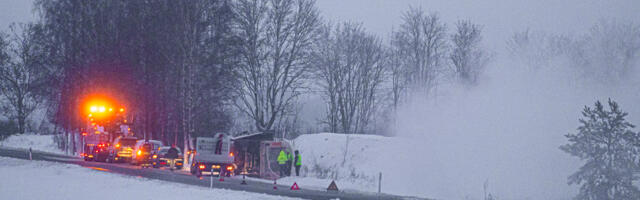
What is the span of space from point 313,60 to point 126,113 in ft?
58.7

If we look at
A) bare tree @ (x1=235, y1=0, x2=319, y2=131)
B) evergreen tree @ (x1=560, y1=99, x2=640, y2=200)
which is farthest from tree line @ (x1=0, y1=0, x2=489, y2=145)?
evergreen tree @ (x1=560, y1=99, x2=640, y2=200)

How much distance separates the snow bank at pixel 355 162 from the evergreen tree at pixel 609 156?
28.0ft

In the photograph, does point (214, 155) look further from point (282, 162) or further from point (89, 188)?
point (89, 188)

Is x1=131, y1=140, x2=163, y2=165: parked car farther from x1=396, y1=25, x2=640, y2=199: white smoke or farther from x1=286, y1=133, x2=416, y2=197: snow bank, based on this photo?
x1=396, y1=25, x2=640, y2=199: white smoke

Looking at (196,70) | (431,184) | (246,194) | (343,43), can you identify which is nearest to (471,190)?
(431,184)

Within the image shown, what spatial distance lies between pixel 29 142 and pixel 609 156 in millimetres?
63583

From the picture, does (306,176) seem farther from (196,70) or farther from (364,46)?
(364,46)

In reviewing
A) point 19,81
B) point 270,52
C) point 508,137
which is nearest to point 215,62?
Answer: point 270,52

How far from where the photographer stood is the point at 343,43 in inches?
1834

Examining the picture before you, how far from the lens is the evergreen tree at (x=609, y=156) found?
17859 mm

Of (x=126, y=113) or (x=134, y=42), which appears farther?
(x=126, y=113)

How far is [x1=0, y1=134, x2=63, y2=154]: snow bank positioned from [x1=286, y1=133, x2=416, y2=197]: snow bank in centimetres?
3888

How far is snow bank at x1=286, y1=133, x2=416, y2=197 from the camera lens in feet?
90.6

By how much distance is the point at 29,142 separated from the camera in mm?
63875
